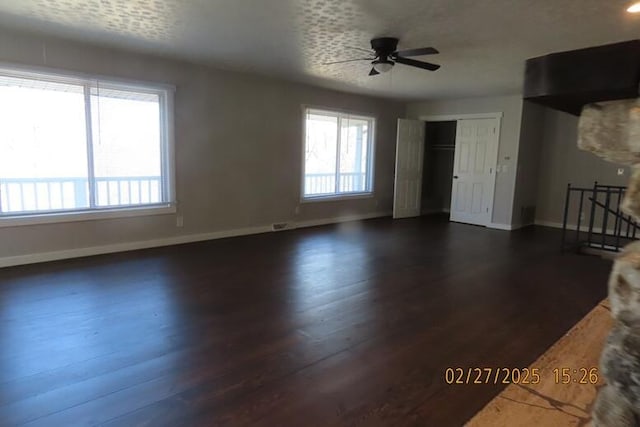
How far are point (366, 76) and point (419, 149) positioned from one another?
3.06m

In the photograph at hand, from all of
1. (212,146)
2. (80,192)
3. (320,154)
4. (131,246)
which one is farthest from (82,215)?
(320,154)

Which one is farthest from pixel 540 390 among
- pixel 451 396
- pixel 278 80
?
pixel 278 80

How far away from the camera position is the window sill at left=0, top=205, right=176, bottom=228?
4.20m

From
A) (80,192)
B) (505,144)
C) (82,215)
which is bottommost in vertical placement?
(82,215)

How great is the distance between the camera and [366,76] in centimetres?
571

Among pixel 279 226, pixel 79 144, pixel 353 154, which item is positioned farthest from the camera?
pixel 353 154

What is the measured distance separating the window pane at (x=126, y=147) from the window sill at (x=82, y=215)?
108 mm

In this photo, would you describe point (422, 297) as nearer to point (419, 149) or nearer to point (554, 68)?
point (554, 68)

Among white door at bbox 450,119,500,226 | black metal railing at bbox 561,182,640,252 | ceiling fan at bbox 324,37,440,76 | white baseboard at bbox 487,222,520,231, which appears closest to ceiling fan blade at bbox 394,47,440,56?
ceiling fan at bbox 324,37,440,76

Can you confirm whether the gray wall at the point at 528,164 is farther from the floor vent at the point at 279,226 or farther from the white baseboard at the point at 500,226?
the floor vent at the point at 279,226

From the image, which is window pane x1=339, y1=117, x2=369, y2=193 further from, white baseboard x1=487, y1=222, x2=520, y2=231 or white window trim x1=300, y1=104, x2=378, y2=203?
white baseboard x1=487, y1=222, x2=520, y2=231

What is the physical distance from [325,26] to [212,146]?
272 centimetres

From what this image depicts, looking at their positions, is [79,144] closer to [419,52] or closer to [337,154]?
[419,52]

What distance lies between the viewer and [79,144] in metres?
4.52
